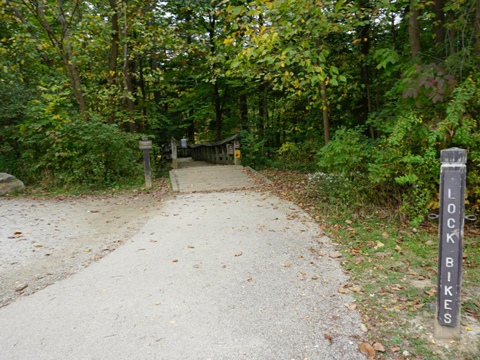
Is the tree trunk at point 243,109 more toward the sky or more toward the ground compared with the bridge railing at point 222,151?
more toward the sky

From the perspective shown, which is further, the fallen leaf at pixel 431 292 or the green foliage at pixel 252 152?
the green foliage at pixel 252 152

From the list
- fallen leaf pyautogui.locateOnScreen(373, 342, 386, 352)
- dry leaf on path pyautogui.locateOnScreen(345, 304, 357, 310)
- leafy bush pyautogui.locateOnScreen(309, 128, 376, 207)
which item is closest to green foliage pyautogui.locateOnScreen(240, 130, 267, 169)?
leafy bush pyautogui.locateOnScreen(309, 128, 376, 207)

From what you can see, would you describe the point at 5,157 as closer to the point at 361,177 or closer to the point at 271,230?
the point at 271,230

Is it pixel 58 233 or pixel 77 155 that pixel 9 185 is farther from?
pixel 58 233

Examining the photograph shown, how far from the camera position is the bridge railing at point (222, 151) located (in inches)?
470

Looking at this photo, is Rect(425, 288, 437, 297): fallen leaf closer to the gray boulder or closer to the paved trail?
the paved trail

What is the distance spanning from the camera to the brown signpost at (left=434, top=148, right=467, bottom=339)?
253 centimetres

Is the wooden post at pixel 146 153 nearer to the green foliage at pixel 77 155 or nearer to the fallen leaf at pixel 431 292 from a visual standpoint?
the green foliage at pixel 77 155

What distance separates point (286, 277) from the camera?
148 inches

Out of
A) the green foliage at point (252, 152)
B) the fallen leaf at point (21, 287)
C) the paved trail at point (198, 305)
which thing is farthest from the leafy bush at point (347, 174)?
the green foliage at point (252, 152)

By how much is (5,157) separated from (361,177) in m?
10.0

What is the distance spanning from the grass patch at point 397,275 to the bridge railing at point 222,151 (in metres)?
5.89

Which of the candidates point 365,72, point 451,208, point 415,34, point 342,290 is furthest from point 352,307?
point 365,72

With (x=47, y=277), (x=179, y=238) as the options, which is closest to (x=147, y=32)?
(x=179, y=238)
